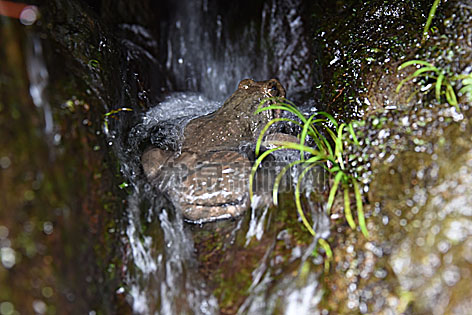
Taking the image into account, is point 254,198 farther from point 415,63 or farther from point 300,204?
point 415,63

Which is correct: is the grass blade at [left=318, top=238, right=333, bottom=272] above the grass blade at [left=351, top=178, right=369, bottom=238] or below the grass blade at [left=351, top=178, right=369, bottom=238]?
below

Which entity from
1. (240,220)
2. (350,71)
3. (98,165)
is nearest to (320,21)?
(350,71)

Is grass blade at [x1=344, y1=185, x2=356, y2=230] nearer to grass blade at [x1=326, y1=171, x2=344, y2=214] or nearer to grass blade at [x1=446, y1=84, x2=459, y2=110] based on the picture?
grass blade at [x1=326, y1=171, x2=344, y2=214]

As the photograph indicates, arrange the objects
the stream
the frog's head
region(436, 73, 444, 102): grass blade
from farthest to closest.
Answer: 1. the frog's head
2. region(436, 73, 444, 102): grass blade
3. the stream

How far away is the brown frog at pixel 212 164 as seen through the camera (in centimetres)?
274

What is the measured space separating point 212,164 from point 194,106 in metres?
1.43

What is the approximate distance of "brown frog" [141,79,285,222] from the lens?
2.74 m

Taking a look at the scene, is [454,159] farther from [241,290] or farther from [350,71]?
[241,290]

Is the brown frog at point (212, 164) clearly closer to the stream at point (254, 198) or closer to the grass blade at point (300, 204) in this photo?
the stream at point (254, 198)

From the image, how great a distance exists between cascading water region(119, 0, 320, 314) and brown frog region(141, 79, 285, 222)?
129 millimetres

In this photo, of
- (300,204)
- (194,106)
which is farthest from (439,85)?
(194,106)

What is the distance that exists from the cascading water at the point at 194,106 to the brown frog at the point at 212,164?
129 millimetres

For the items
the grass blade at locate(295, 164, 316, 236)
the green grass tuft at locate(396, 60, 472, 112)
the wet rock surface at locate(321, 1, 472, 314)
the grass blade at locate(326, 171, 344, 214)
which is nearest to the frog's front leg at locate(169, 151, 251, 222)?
the grass blade at locate(295, 164, 316, 236)

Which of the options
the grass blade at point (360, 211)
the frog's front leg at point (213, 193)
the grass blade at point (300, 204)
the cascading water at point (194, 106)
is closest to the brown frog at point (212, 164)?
the frog's front leg at point (213, 193)
